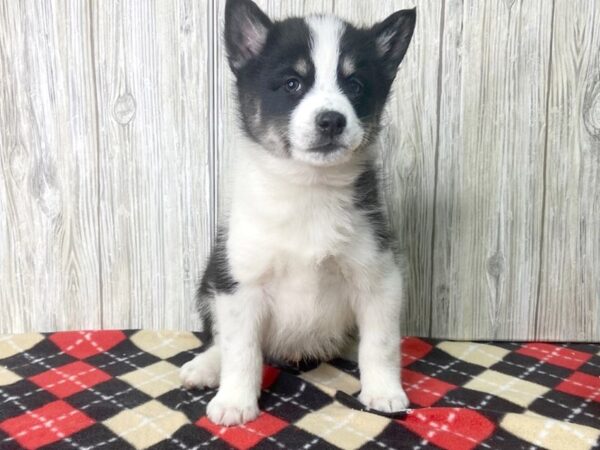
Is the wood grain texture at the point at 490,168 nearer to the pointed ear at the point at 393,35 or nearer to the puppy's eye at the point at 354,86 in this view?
the pointed ear at the point at 393,35

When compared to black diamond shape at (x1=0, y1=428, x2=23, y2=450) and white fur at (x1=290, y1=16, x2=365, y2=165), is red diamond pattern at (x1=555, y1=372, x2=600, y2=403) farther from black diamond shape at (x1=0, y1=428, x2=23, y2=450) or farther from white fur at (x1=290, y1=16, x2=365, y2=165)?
black diamond shape at (x1=0, y1=428, x2=23, y2=450)

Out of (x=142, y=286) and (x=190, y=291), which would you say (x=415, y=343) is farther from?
(x=142, y=286)

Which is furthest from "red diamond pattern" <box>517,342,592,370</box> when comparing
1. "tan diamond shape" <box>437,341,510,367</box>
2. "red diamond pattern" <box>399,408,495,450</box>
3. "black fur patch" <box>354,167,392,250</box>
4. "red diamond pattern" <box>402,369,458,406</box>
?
"black fur patch" <box>354,167,392,250</box>

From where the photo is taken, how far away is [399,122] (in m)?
2.59

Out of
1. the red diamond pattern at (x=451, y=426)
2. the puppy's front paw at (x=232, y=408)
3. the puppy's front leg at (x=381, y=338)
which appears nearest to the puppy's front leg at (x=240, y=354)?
the puppy's front paw at (x=232, y=408)

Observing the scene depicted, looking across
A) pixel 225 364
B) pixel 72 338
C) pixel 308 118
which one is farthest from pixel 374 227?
pixel 72 338

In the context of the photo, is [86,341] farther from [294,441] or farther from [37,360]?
[294,441]

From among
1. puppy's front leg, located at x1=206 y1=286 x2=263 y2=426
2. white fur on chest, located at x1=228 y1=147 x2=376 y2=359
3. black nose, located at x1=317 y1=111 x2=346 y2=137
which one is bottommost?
puppy's front leg, located at x1=206 y1=286 x2=263 y2=426

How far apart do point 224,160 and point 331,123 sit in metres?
0.98

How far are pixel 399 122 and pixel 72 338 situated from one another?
1798 mm

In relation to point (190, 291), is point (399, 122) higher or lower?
higher

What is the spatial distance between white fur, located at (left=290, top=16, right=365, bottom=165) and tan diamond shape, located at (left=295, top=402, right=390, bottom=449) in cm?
83

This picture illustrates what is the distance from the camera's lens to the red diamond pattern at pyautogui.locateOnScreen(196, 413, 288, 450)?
5.74ft

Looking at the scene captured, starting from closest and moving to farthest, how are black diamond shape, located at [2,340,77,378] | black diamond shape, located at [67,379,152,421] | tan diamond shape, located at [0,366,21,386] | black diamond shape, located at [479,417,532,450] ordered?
black diamond shape, located at [479,417,532,450] < black diamond shape, located at [67,379,152,421] < tan diamond shape, located at [0,366,21,386] < black diamond shape, located at [2,340,77,378]
